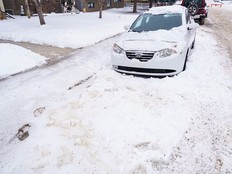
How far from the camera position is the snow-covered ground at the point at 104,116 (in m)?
3.18

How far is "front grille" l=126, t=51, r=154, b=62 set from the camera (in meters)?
5.38

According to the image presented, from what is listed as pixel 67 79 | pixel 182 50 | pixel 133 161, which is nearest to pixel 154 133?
pixel 133 161

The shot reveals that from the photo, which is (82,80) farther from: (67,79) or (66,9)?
Answer: (66,9)

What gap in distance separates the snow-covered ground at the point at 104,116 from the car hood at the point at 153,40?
0.81 metres

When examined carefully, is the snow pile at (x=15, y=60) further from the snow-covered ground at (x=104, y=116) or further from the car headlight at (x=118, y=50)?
the car headlight at (x=118, y=50)

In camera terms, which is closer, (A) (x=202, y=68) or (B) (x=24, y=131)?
(B) (x=24, y=131)

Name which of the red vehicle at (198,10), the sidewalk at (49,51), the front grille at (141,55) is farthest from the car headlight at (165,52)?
the red vehicle at (198,10)

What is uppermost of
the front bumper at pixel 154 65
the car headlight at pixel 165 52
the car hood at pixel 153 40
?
the car hood at pixel 153 40

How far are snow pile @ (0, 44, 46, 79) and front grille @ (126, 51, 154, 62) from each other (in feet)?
11.6

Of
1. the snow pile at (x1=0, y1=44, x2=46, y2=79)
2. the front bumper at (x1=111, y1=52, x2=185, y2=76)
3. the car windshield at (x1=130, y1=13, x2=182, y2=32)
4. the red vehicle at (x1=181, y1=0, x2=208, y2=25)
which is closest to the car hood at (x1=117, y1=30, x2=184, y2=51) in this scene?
the front bumper at (x1=111, y1=52, x2=185, y2=76)

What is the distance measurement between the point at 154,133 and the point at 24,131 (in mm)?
2290

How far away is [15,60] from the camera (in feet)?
23.8

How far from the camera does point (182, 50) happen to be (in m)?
5.55

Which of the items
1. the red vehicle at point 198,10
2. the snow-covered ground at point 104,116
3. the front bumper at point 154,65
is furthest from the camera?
the red vehicle at point 198,10
